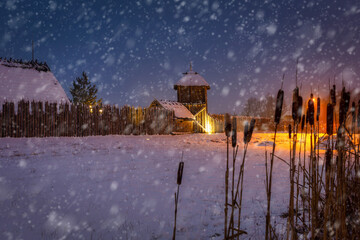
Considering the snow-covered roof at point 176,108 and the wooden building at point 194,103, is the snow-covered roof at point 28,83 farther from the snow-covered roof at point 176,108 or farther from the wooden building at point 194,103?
the wooden building at point 194,103

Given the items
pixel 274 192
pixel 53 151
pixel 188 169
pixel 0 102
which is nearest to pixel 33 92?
pixel 0 102

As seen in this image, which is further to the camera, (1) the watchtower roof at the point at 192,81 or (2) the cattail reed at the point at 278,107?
(1) the watchtower roof at the point at 192,81

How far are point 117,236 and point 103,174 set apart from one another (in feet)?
8.30

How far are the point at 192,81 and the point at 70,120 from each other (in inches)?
583

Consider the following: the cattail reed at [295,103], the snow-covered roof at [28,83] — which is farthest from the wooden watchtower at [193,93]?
the cattail reed at [295,103]

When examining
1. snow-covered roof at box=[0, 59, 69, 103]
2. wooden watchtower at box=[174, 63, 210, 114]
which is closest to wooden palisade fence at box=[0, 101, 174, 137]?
snow-covered roof at box=[0, 59, 69, 103]

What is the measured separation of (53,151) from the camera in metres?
7.25

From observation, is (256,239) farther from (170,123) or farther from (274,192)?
(170,123)

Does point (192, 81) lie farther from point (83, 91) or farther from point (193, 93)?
point (83, 91)

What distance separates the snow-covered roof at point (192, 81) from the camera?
79.2 feet

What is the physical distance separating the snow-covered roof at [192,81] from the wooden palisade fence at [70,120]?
29.1ft

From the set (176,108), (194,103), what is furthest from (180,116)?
(194,103)

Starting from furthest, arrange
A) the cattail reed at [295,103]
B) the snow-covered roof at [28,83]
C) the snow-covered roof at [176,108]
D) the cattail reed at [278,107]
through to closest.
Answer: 1. the snow-covered roof at [176,108]
2. the snow-covered roof at [28,83]
3. the cattail reed at [295,103]
4. the cattail reed at [278,107]

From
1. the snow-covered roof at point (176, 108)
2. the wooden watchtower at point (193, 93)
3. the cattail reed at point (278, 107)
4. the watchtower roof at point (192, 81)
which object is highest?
the watchtower roof at point (192, 81)
